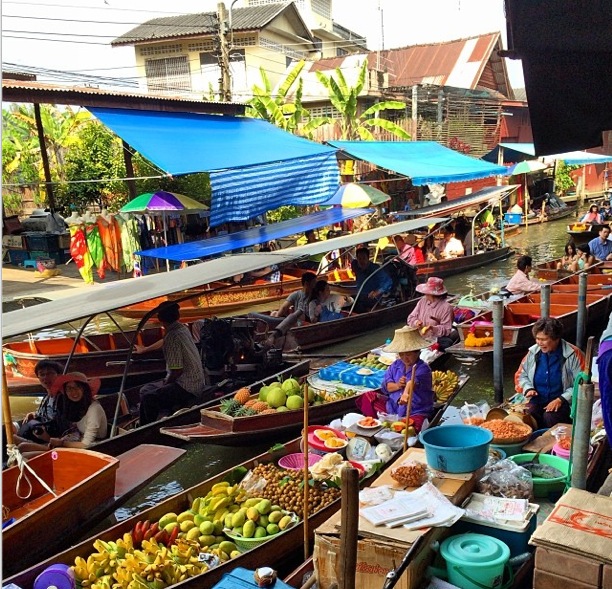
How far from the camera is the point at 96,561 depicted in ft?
13.0

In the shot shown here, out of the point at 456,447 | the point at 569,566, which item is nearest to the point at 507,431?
the point at 456,447

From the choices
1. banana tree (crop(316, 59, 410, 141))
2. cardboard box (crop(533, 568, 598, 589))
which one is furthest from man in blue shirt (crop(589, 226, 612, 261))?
cardboard box (crop(533, 568, 598, 589))

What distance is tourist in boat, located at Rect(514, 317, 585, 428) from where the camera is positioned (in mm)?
5656

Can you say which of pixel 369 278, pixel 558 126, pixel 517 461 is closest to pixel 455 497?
pixel 517 461

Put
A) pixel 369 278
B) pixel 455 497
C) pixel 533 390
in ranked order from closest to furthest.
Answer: pixel 455 497, pixel 533 390, pixel 369 278

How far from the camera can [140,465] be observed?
5695 millimetres

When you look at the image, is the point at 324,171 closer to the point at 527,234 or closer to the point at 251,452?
the point at 251,452

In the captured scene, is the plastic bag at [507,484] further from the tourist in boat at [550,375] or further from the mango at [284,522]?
the tourist in boat at [550,375]

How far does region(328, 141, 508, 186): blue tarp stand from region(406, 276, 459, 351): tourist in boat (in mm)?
4932

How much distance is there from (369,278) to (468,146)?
15512 mm

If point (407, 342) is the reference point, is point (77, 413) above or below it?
below

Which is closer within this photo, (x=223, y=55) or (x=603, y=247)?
(x=603, y=247)

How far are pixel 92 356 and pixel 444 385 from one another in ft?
15.2

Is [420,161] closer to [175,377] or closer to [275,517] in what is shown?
[175,377]
